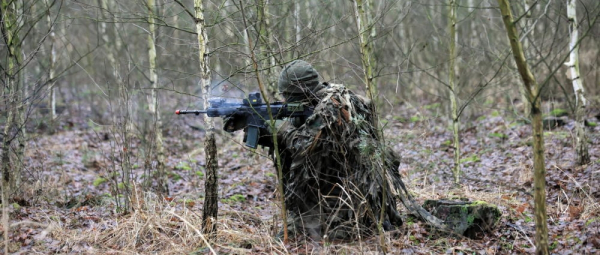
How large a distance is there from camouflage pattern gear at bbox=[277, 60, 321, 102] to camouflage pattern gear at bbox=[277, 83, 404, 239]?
10cm

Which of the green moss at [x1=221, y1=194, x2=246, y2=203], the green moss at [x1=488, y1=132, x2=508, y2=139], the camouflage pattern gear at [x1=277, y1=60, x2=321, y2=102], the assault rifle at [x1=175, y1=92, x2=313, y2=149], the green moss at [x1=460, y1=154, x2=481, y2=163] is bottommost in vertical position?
the green moss at [x1=221, y1=194, x2=246, y2=203]

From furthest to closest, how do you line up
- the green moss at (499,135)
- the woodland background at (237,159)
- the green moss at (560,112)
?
the green moss at (560,112)
the green moss at (499,135)
the woodland background at (237,159)

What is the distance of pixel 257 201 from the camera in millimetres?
7355

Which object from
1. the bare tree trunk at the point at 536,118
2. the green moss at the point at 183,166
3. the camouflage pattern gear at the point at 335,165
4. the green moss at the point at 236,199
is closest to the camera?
the bare tree trunk at the point at 536,118

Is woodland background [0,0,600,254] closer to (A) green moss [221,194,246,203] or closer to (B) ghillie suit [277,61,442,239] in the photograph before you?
(A) green moss [221,194,246,203]

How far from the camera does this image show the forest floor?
14.8 ft

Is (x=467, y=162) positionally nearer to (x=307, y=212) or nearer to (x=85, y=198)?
(x=307, y=212)

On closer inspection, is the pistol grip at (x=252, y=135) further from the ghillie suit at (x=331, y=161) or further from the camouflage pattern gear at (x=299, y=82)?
the camouflage pattern gear at (x=299, y=82)

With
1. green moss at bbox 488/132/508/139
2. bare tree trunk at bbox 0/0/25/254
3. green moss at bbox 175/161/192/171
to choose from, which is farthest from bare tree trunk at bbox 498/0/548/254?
green moss at bbox 488/132/508/139

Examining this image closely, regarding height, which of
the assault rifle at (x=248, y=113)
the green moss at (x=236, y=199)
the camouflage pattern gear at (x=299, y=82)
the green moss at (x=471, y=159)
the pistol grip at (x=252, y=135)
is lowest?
the green moss at (x=236, y=199)

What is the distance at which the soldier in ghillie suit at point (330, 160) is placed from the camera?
4457 millimetres

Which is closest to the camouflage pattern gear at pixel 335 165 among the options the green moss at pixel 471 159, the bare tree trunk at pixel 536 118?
the bare tree trunk at pixel 536 118

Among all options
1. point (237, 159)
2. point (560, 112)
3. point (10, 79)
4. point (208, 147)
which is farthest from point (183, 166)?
point (560, 112)

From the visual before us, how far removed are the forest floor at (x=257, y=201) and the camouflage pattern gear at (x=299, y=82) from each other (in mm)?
872
